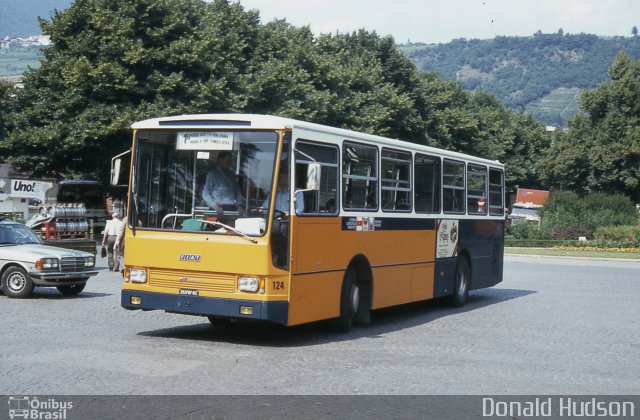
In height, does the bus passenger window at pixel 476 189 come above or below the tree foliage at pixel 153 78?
below

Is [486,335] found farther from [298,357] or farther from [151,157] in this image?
[151,157]

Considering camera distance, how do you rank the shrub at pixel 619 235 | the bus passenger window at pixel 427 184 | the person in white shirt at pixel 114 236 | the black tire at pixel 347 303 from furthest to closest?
1. the shrub at pixel 619 235
2. the person in white shirt at pixel 114 236
3. the bus passenger window at pixel 427 184
4. the black tire at pixel 347 303

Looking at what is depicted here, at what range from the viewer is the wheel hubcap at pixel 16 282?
61.7 ft

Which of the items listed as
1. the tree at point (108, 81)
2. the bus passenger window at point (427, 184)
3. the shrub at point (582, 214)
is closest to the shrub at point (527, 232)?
the shrub at point (582, 214)

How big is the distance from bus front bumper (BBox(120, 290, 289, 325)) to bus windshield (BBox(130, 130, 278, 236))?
90 cm

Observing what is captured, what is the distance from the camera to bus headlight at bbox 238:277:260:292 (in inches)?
489

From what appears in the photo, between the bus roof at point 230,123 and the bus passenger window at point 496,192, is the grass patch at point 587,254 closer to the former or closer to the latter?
the bus passenger window at point 496,192

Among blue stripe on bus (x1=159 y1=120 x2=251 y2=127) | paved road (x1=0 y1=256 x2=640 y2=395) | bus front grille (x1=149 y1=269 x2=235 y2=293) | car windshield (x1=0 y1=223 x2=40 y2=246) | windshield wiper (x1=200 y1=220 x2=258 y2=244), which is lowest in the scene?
paved road (x1=0 y1=256 x2=640 y2=395)

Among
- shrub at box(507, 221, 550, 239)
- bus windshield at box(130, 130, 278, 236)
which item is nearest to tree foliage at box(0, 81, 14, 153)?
shrub at box(507, 221, 550, 239)

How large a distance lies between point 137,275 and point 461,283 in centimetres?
843

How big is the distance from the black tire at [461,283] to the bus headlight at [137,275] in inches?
310

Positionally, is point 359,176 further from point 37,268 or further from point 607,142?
point 607,142

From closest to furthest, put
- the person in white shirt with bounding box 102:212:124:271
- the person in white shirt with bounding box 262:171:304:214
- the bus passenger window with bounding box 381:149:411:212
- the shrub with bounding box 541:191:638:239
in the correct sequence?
the person in white shirt with bounding box 262:171:304:214
the bus passenger window with bounding box 381:149:411:212
the person in white shirt with bounding box 102:212:124:271
the shrub with bounding box 541:191:638:239
